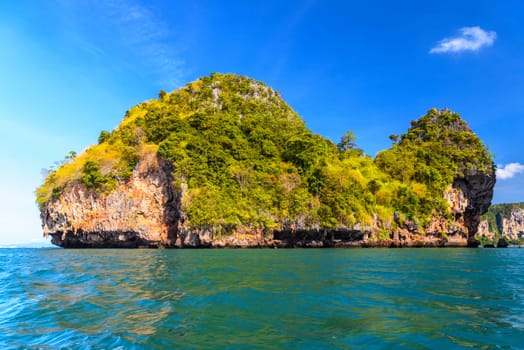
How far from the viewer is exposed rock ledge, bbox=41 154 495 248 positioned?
48.1 meters

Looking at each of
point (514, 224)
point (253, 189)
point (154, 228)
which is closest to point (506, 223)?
point (514, 224)

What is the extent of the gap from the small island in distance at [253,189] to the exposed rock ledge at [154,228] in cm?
17

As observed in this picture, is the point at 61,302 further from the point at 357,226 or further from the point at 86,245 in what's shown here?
the point at 86,245

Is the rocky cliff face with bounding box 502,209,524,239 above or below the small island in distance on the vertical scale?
below

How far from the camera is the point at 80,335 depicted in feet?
18.6

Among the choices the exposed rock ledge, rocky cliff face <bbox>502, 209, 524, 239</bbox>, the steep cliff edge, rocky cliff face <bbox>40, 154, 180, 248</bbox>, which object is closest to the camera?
the exposed rock ledge

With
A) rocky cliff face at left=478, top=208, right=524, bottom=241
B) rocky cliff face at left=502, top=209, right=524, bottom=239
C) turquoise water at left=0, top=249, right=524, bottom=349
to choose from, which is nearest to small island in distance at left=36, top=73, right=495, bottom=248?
turquoise water at left=0, top=249, right=524, bottom=349

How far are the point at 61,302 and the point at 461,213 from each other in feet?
215

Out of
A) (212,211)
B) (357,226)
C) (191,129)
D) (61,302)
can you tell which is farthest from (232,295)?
(191,129)

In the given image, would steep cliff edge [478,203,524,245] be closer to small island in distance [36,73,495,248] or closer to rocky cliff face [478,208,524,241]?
rocky cliff face [478,208,524,241]

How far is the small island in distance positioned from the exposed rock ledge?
17 centimetres

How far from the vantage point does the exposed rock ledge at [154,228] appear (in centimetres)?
4812

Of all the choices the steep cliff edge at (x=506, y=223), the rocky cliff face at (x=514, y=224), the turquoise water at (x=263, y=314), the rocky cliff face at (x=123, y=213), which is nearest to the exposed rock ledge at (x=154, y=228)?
the rocky cliff face at (x=123, y=213)

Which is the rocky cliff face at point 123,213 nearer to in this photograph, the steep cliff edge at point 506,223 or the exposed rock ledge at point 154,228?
the exposed rock ledge at point 154,228
